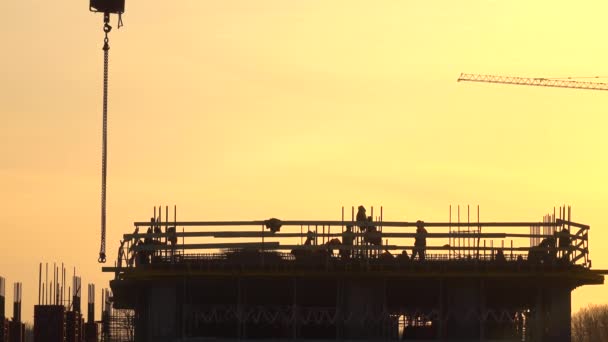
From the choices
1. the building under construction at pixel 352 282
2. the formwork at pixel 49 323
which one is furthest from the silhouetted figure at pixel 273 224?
the formwork at pixel 49 323

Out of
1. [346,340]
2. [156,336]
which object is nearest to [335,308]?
[346,340]

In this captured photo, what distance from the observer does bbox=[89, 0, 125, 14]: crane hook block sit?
72062 millimetres

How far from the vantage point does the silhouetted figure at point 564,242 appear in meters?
70.8

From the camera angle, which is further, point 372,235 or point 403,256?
point 403,256

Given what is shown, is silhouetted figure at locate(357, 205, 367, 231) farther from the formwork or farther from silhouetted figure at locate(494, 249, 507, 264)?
the formwork

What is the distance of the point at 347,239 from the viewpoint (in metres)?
71.6

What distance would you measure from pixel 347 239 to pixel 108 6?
1054cm

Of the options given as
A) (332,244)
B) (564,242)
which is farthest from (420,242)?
(564,242)

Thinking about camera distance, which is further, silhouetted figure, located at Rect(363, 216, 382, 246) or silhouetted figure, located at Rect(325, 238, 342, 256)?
silhouetted figure, located at Rect(325, 238, 342, 256)

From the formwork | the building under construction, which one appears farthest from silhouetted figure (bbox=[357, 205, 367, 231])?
the formwork

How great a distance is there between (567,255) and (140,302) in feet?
49.4

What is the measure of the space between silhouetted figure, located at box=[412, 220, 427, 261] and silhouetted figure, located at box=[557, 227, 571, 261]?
4191 millimetres

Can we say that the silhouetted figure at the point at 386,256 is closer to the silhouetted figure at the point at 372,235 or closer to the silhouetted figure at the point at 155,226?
the silhouetted figure at the point at 372,235

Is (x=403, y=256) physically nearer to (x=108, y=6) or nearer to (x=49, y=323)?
(x=108, y=6)
